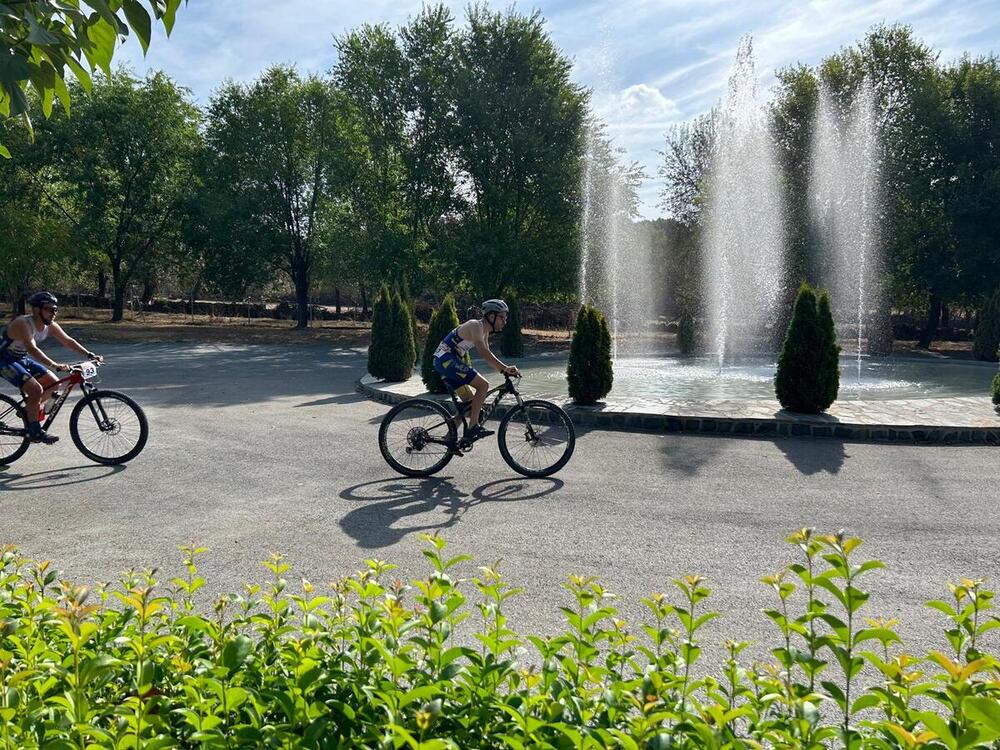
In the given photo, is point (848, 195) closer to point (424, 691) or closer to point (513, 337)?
point (513, 337)

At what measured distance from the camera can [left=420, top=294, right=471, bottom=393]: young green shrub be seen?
1390cm

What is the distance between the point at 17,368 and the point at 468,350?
4716 mm

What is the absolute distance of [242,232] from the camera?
3738 centimetres

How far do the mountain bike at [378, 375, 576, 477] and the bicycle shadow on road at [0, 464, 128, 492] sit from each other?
9.51 ft

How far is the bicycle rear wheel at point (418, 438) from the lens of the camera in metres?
7.94

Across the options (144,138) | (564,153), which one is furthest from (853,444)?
(144,138)

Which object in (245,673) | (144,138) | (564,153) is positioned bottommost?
(245,673)

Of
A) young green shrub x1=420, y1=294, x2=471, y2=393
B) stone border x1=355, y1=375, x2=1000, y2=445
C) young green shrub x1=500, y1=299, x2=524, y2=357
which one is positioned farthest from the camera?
young green shrub x1=500, y1=299, x2=524, y2=357

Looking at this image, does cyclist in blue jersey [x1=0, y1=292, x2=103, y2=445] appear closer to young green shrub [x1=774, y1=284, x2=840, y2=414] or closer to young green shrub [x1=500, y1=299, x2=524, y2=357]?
young green shrub [x1=774, y1=284, x2=840, y2=414]

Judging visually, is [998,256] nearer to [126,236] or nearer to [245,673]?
[245,673]

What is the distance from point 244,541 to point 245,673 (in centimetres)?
349

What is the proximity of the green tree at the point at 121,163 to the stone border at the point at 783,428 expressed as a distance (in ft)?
116

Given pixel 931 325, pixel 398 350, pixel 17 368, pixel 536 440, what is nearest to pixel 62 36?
pixel 536 440

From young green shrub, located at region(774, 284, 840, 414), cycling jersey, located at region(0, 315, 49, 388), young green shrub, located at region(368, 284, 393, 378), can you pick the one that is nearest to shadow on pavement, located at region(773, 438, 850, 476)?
young green shrub, located at region(774, 284, 840, 414)
